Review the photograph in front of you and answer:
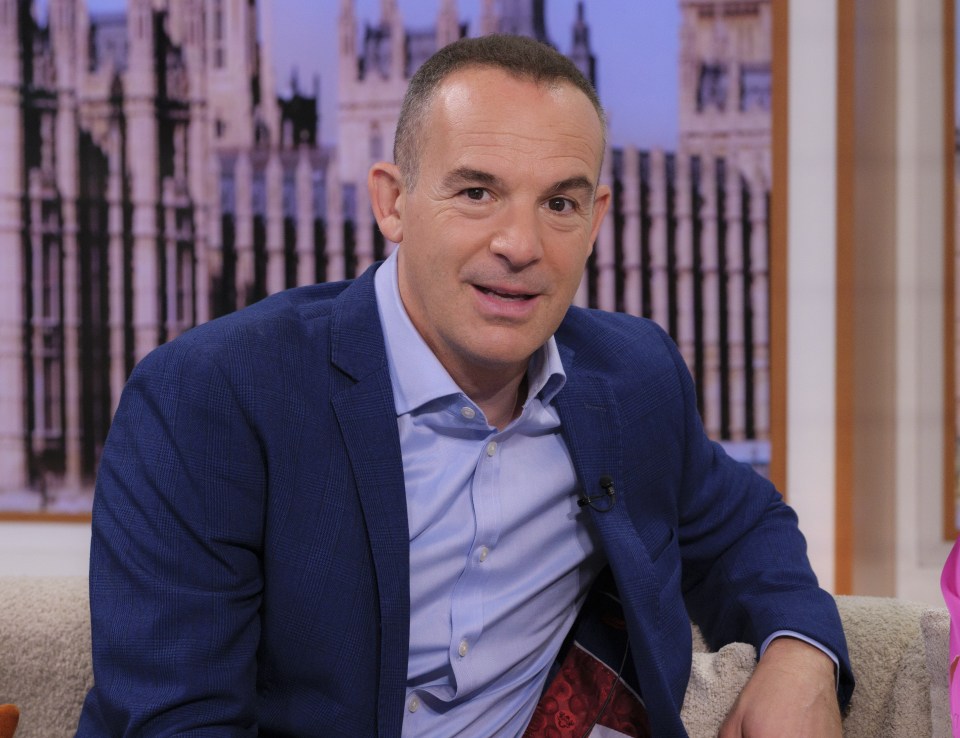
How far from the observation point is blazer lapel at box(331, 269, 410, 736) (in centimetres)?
130

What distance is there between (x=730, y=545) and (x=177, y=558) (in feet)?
3.11

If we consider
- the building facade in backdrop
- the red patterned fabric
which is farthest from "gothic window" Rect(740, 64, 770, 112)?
the red patterned fabric

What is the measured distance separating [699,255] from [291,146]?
120 cm

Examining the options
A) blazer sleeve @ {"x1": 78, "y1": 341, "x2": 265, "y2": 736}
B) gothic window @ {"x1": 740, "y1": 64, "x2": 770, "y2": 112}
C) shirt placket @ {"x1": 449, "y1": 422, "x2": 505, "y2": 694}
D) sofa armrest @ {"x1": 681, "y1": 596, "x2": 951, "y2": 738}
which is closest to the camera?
blazer sleeve @ {"x1": 78, "y1": 341, "x2": 265, "y2": 736}

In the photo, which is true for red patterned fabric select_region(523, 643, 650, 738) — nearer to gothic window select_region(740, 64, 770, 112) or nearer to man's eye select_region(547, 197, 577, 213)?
man's eye select_region(547, 197, 577, 213)

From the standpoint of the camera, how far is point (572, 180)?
54.0 inches

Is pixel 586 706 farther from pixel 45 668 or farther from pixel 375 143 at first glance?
pixel 375 143

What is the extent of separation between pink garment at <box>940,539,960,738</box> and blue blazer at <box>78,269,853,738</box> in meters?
0.19

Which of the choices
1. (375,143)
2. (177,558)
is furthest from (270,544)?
(375,143)

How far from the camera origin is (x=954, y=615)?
132 centimetres

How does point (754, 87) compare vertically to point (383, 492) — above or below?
above

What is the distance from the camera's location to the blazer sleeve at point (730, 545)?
1.61m

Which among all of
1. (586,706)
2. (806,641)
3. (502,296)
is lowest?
(586,706)

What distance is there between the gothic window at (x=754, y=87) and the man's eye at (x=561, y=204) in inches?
58.7
